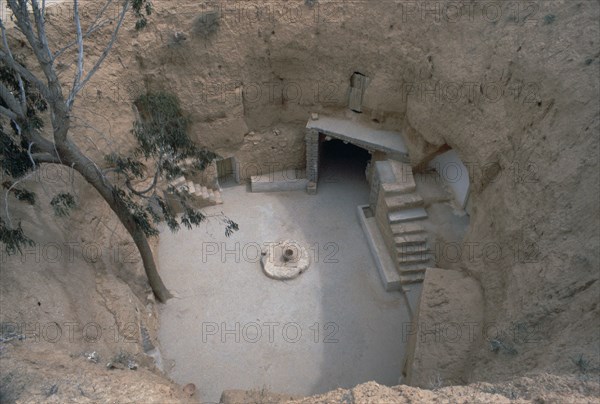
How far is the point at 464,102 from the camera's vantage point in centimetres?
1294

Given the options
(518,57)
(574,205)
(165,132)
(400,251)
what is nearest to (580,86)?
(518,57)

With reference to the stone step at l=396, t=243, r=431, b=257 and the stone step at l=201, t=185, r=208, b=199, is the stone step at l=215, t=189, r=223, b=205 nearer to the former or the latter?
the stone step at l=201, t=185, r=208, b=199

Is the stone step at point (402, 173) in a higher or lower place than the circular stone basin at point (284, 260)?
higher

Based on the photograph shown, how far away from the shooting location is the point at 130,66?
1437 centimetres

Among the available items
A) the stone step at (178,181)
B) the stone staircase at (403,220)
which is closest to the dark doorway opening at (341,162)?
the stone staircase at (403,220)

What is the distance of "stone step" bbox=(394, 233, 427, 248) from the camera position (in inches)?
545

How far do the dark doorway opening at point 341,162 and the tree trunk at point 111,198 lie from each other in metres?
7.30

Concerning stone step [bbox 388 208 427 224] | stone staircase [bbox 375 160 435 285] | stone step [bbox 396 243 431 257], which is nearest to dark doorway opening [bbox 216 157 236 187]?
stone staircase [bbox 375 160 435 285]

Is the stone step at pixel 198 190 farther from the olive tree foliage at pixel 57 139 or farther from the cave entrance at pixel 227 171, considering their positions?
the olive tree foliage at pixel 57 139

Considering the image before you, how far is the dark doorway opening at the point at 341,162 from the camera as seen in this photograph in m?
17.6

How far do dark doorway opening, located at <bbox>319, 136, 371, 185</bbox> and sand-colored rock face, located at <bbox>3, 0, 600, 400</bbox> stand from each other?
3.53 ft

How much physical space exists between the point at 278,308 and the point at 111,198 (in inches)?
228

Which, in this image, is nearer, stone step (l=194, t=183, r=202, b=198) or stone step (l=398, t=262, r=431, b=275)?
stone step (l=398, t=262, r=431, b=275)

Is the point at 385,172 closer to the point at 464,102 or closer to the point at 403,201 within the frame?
the point at 403,201
